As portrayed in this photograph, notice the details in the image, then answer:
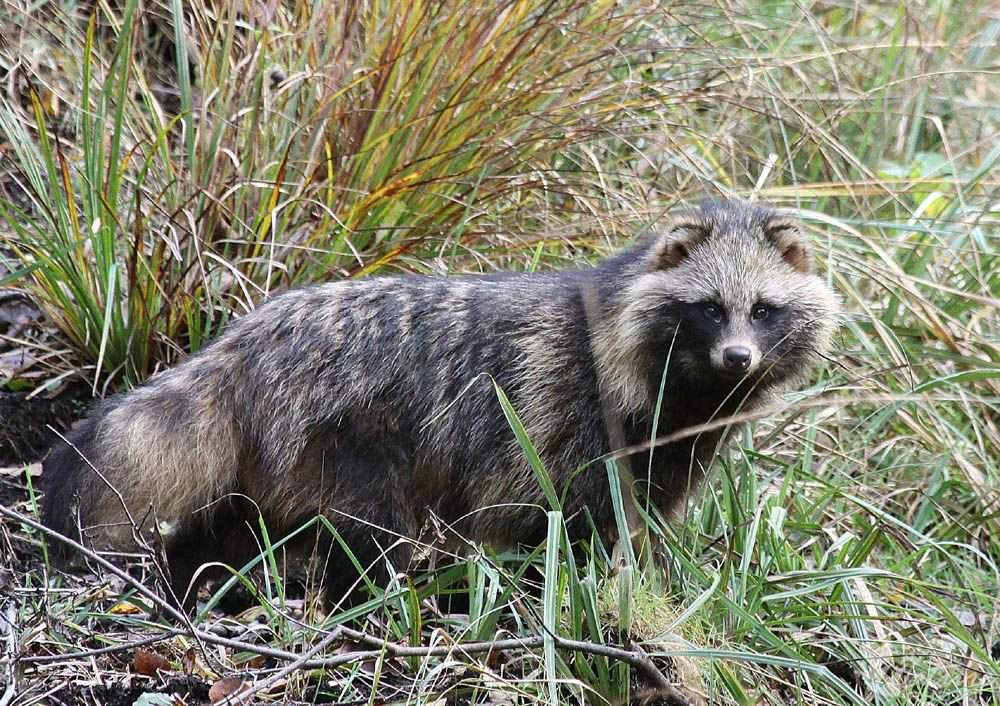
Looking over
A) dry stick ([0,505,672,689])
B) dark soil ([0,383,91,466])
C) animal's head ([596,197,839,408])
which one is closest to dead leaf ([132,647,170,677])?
dry stick ([0,505,672,689])

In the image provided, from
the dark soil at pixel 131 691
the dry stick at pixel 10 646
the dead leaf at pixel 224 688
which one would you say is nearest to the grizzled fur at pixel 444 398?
the dry stick at pixel 10 646

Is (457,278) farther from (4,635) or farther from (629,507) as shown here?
(4,635)

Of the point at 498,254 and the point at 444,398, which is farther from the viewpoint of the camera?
the point at 498,254

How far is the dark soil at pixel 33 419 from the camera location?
518cm

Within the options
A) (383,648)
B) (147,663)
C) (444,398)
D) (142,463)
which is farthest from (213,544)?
(383,648)

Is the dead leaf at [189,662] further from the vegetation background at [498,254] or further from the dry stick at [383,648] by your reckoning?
the dry stick at [383,648]

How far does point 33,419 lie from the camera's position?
5281 mm

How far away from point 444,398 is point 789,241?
54.0 inches

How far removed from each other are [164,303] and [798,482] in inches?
108

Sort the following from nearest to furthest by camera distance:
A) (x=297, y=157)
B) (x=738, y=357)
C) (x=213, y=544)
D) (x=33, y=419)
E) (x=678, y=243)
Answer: (x=738, y=357), (x=678, y=243), (x=213, y=544), (x=33, y=419), (x=297, y=157)

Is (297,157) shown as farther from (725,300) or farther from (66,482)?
(725,300)

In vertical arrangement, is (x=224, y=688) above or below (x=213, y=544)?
above

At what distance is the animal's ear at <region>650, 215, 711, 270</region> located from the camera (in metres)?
4.54

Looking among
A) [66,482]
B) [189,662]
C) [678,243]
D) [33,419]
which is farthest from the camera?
[33,419]
